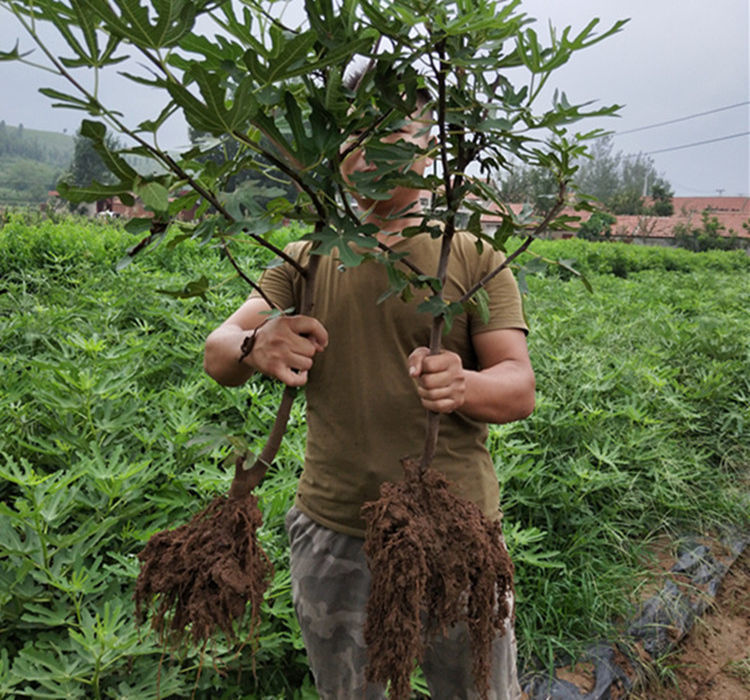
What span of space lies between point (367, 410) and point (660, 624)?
233 cm

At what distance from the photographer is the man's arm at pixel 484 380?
1.14 metres

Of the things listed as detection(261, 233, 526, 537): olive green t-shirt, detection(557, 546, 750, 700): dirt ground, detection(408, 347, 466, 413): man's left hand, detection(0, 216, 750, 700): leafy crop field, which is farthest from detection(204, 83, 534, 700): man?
detection(557, 546, 750, 700): dirt ground

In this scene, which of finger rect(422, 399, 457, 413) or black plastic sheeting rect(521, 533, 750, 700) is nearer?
finger rect(422, 399, 457, 413)

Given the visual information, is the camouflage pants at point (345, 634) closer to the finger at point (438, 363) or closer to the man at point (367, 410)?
the man at point (367, 410)

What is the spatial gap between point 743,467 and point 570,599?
2300 millimetres

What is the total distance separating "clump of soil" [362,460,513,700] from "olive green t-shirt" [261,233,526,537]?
25cm

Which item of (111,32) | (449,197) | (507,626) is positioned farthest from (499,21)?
(507,626)

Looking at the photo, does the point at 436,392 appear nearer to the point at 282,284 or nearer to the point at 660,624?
the point at 282,284

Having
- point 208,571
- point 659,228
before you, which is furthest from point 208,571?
point 659,228

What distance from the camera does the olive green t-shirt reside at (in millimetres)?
1418

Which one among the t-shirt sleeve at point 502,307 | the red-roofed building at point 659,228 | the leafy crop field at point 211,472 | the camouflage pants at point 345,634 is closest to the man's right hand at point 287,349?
the leafy crop field at point 211,472

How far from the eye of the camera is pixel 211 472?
6.91ft

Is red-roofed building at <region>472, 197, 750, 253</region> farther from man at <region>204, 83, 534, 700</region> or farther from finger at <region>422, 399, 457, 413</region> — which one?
finger at <region>422, 399, 457, 413</region>

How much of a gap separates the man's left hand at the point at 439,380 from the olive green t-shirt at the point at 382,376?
0.27 m
